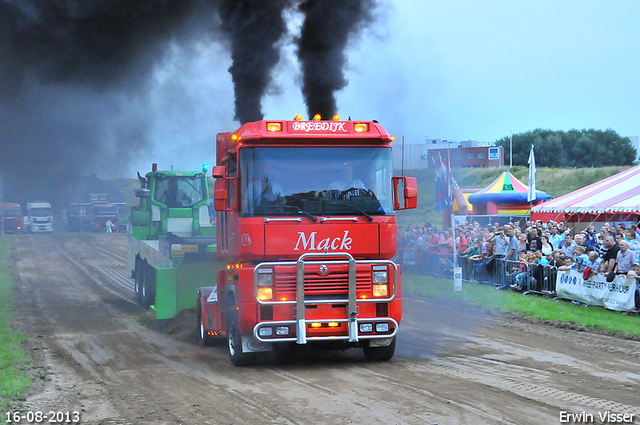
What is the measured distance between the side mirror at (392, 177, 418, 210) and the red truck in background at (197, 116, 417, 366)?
1 cm

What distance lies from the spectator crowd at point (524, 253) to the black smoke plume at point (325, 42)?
20.7 feet

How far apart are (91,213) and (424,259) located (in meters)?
37.1

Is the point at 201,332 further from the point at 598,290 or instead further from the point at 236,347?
the point at 598,290

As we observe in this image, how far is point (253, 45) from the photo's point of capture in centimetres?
1391

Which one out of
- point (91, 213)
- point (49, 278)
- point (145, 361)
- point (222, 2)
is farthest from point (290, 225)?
point (91, 213)

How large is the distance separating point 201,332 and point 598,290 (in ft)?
26.8

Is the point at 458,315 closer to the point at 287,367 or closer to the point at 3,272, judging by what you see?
the point at 287,367

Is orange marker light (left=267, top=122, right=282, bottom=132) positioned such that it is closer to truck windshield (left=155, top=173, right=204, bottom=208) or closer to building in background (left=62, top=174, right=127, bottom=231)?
truck windshield (left=155, top=173, right=204, bottom=208)

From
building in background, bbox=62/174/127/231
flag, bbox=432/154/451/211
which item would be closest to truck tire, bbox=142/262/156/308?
flag, bbox=432/154/451/211

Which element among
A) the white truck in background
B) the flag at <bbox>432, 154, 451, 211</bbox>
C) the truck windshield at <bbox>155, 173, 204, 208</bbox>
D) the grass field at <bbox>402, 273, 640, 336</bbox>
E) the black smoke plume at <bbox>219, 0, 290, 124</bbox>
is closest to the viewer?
the grass field at <bbox>402, 273, 640, 336</bbox>

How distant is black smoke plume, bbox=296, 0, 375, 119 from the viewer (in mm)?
13391

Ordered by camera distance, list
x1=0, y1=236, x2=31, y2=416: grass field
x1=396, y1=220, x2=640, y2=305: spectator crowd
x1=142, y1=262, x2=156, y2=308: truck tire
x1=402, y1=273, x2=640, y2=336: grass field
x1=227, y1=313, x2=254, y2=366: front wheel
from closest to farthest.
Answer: x1=0, y1=236, x2=31, y2=416: grass field → x1=227, y1=313, x2=254, y2=366: front wheel → x1=402, y1=273, x2=640, y2=336: grass field → x1=396, y1=220, x2=640, y2=305: spectator crowd → x1=142, y1=262, x2=156, y2=308: truck tire

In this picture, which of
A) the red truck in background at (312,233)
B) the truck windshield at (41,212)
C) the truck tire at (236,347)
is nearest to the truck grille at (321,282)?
the red truck in background at (312,233)

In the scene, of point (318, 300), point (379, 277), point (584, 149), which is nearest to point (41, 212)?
point (318, 300)
